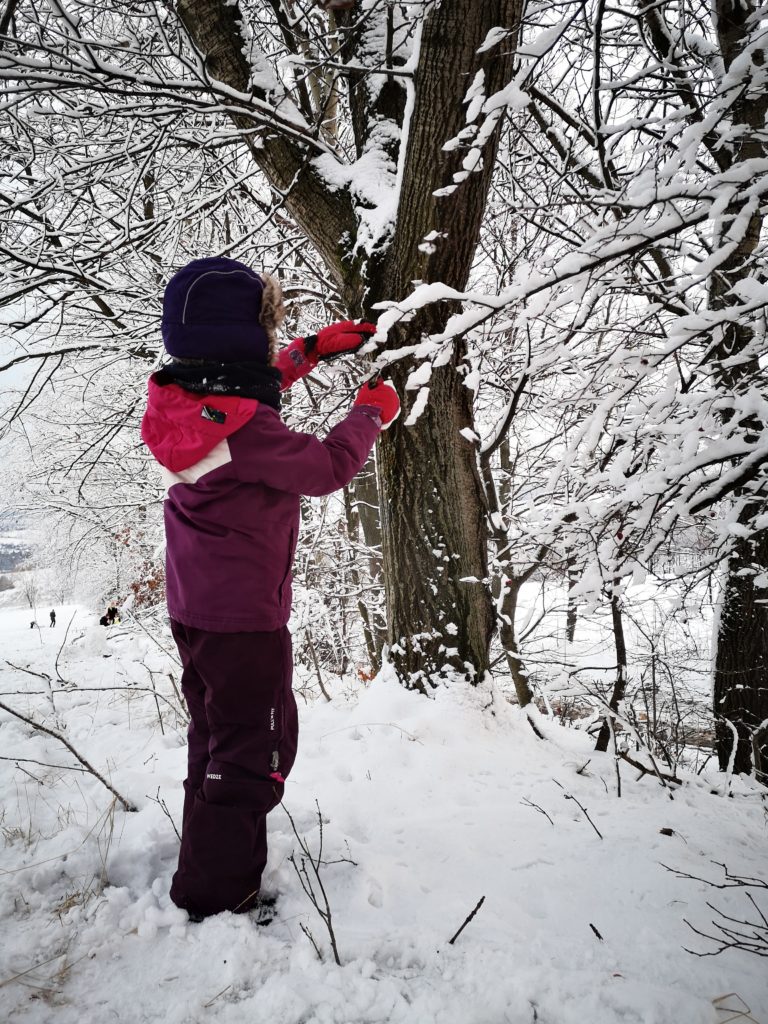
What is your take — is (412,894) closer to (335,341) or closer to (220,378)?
(220,378)

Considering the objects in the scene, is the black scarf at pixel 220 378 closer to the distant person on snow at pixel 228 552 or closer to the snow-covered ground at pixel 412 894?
the distant person on snow at pixel 228 552

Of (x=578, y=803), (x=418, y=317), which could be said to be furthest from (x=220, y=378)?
(x=578, y=803)

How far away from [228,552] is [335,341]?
3.25ft

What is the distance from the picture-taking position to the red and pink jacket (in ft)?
4.66

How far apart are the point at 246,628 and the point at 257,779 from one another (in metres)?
0.41

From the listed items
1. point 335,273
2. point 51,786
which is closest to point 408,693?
point 51,786

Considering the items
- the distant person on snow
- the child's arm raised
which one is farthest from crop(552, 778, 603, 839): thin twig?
the child's arm raised

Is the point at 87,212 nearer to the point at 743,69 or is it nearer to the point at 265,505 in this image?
the point at 265,505

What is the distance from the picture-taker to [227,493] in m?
1.46

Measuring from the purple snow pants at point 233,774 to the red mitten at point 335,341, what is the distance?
3.67ft

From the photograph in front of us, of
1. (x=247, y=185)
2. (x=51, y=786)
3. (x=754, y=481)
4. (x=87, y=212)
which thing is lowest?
(x=51, y=786)

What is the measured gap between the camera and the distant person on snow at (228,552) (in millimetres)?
1360

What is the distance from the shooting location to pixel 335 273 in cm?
256

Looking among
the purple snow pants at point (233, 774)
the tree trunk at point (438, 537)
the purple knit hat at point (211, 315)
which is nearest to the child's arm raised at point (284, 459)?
the purple knit hat at point (211, 315)
